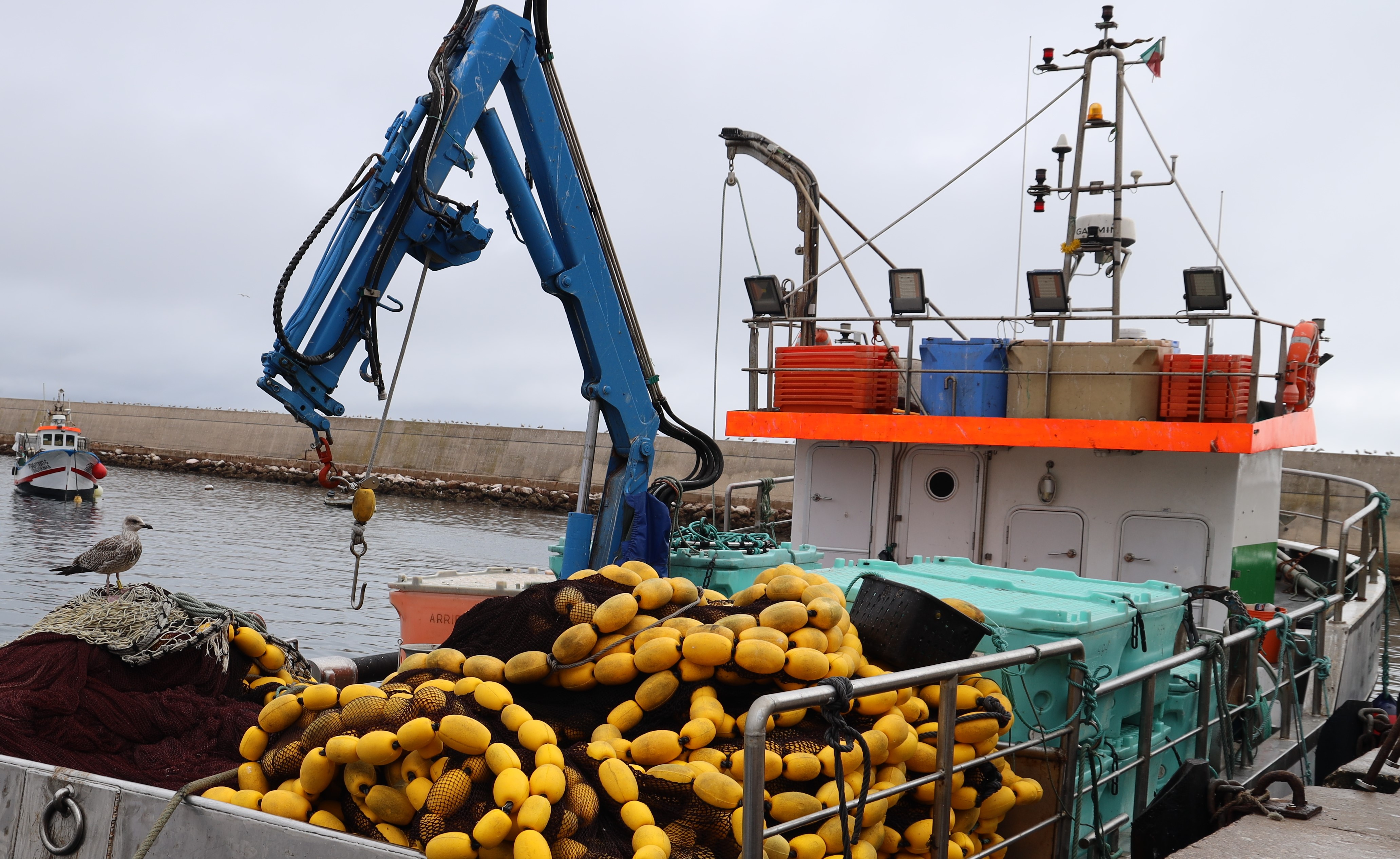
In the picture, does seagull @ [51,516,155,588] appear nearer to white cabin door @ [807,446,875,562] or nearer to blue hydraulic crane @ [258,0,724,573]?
blue hydraulic crane @ [258,0,724,573]

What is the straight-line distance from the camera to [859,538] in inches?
366

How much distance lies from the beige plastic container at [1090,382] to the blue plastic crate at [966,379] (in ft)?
0.36

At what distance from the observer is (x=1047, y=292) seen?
8.36 meters

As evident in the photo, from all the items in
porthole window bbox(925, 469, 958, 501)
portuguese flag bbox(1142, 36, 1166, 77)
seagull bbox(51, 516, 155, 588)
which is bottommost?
seagull bbox(51, 516, 155, 588)

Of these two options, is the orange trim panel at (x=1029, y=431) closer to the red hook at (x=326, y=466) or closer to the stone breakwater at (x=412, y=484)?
the red hook at (x=326, y=466)

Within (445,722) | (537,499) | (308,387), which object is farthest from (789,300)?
(537,499)

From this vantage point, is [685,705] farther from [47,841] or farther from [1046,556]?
[1046,556]

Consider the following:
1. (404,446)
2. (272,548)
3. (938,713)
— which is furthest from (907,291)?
(404,446)

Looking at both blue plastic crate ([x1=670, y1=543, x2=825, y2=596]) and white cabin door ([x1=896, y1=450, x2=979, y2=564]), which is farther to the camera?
white cabin door ([x1=896, y1=450, x2=979, y2=564])

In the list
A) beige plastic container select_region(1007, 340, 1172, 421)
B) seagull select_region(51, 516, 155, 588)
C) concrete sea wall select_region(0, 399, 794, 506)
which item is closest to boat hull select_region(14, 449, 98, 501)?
concrete sea wall select_region(0, 399, 794, 506)

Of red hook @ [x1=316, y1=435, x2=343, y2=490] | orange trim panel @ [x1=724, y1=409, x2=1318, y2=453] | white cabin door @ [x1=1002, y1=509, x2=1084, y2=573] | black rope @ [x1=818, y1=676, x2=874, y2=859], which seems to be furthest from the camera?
white cabin door @ [x1=1002, y1=509, x2=1084, y2=573]

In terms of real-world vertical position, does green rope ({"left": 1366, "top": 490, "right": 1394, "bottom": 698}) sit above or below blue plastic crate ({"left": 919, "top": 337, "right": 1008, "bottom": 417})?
below

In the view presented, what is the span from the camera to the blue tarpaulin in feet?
22.4

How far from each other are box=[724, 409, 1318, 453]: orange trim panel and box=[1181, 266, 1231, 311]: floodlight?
92 cm
